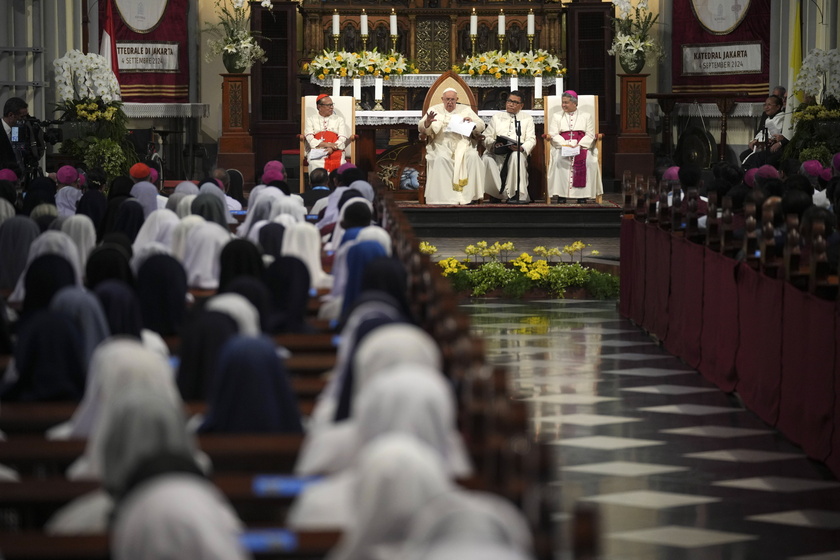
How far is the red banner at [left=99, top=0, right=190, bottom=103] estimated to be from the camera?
23.5 meters

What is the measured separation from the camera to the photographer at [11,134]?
1451 centimetres

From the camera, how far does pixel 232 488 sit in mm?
4402

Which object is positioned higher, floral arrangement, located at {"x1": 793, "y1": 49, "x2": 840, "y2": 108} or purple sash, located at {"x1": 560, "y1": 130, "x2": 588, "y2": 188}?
floral arrangement, located at {"x1": 793, "y1": 49, "x2": 840, "y2": 108}

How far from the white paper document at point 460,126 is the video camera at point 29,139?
18.1 feet

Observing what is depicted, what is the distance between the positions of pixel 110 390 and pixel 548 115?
50.3 ft

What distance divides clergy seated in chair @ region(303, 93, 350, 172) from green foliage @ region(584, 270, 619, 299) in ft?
17.0

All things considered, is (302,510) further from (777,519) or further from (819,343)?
(819,343)

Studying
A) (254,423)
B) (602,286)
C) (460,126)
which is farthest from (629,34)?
(254,423)

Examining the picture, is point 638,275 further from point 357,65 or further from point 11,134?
point 357,65

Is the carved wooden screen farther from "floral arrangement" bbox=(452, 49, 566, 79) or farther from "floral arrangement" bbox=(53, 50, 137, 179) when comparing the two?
"floral arrangement" bbox=(53, 50, 137, 179)

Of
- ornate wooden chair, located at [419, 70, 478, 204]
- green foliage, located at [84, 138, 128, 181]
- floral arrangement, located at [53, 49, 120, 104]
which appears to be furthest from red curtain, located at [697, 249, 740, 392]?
ornate wooden chair, located at [419, 70, 478, 204]

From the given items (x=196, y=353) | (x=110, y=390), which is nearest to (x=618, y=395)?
(x=196, y=353)

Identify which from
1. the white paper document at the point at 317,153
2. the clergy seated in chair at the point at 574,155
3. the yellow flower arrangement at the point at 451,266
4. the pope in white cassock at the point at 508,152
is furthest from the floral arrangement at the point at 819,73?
the white paper document at the point at 317,153

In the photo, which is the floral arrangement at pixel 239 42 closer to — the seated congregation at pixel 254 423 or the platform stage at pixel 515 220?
the platform stage at pixel 515 220
